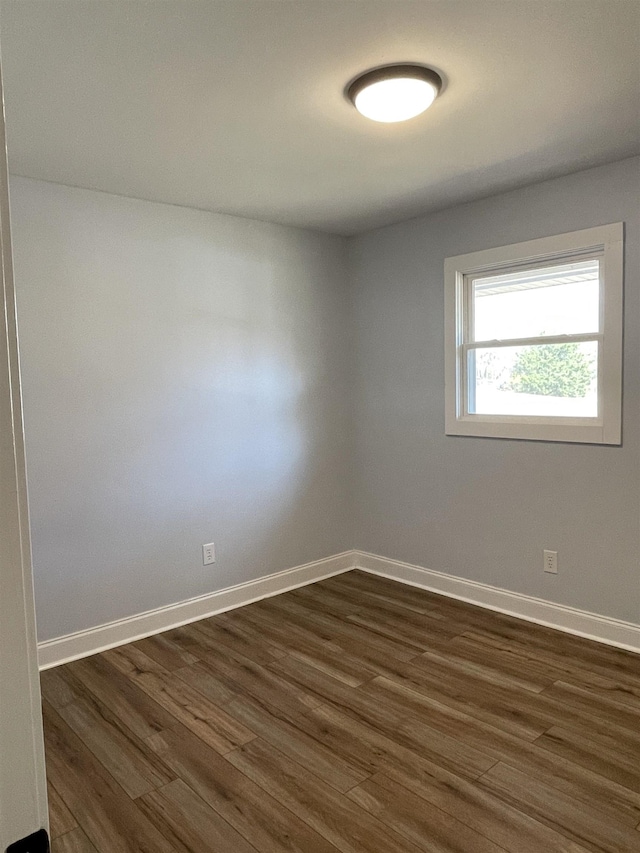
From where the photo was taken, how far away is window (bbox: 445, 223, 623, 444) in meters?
3.03

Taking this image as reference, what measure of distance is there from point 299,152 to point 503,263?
1390 millimetres

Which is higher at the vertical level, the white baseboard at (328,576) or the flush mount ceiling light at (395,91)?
the flush mount ceiling light at (395,91)

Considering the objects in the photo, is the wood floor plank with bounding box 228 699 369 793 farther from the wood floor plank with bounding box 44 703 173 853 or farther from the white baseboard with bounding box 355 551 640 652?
the white baseboard with bounding box 355 551 640 652

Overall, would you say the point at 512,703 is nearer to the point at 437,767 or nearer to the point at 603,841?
the point at 437,767

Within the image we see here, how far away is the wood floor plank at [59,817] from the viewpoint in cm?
189

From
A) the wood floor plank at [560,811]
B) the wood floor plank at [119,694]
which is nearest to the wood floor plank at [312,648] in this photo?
the wood floor plank at [119,694]

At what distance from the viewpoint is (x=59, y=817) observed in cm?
195

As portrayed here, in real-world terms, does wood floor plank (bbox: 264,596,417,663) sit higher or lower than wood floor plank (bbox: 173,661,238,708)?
higher

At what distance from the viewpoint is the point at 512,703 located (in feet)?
8.42

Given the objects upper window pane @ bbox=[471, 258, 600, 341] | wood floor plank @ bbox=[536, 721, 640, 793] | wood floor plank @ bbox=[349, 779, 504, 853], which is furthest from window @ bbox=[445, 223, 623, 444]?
wood floor plank @ bbox=[349, 779, 504, 853]

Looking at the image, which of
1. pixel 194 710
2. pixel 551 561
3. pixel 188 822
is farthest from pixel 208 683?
pixel 551 561

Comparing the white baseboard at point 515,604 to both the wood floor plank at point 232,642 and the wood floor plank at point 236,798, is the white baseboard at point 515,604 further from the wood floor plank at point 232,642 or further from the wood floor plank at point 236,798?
the wood floor plank at point 236,798

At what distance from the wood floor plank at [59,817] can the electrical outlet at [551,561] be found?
2.53 metres

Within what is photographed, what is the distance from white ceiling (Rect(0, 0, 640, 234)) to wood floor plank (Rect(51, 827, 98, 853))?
241 centimetres
